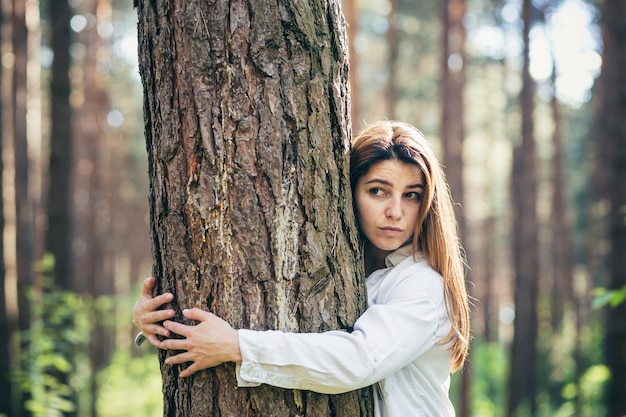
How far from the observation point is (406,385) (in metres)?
2.46

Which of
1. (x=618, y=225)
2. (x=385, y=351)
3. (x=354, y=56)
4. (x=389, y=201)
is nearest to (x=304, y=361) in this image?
(x=385, y=351)

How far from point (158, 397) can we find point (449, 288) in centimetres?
1299

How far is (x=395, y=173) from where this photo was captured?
2.55 m

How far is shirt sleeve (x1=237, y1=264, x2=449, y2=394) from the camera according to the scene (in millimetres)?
2084

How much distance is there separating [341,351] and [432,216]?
79cm

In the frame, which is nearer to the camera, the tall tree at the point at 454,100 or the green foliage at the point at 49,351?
the green foliage at the point at 49,351

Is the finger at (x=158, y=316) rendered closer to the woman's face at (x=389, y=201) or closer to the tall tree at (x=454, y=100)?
the woman's face at (x=389, y=201)

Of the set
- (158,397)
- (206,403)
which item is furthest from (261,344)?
(158,397)

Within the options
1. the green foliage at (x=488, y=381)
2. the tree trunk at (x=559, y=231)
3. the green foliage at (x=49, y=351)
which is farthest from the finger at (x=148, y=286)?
the tree trunk at (x=559, y=231)

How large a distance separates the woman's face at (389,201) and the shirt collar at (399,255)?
2.2 inches

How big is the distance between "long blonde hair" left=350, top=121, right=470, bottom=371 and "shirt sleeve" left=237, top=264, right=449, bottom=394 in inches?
8.7

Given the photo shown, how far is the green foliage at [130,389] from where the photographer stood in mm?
13648

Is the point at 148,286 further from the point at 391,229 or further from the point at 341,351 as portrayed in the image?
the point at 391,229

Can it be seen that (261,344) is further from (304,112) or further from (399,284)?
(304,112)
